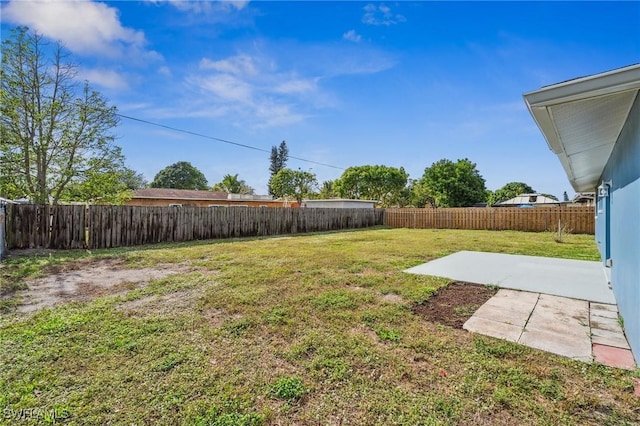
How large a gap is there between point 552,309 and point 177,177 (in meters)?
52.6

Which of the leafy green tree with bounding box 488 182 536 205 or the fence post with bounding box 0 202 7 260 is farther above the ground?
the leafy green tree with bounding box 488 182 536 205

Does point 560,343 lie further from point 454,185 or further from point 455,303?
point 454,185

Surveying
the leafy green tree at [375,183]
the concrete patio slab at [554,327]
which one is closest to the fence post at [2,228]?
the concrete patio slab at [554,327]

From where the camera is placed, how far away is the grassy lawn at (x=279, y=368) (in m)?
1.78

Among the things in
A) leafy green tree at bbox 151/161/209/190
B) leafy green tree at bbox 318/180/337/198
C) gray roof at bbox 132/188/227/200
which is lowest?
gray roof at bbox 132/188/227/200

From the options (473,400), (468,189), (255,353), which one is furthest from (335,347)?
(468,189)

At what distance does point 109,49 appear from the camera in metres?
9.66

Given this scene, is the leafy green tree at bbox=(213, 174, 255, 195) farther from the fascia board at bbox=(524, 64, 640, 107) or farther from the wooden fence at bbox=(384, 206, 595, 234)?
the fascia board at bbox=(524, 64, 640, 107)

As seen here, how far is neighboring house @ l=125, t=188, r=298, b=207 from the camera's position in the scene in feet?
84.8

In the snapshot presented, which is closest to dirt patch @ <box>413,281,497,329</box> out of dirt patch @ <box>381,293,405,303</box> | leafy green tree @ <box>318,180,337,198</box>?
dirt patch @ <box>381,293,405,303</box>

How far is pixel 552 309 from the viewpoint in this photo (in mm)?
3631

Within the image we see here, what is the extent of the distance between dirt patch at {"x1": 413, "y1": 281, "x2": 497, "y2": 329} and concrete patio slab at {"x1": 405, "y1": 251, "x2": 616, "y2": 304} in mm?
512

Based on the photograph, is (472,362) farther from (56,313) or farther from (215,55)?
(215,55)

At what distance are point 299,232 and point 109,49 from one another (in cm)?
1028
